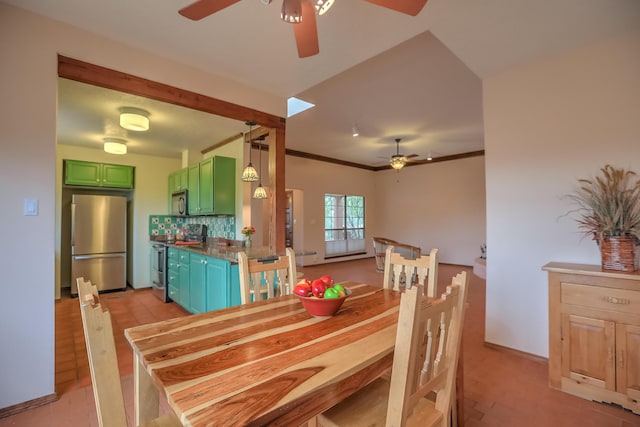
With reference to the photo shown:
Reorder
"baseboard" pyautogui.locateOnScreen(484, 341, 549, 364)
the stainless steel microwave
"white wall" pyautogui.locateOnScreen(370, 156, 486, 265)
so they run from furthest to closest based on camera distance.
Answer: "white wall" pyautogui.locateOnScreen(370, 156, 486, 265) → the stainless steel microwave → "baseboard" pyautogui.locateOnScreen(484, 341, 549, 364)

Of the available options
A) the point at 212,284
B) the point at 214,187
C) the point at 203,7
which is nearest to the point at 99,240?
the point at 214,187

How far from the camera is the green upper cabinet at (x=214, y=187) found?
13.4ft

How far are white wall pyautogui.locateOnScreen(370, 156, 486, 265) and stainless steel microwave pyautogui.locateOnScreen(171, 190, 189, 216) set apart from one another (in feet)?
19.0

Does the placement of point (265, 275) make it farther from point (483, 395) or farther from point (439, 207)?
point (439, 207)

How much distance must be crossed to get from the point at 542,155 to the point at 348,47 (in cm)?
183

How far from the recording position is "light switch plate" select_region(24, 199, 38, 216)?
1.89m

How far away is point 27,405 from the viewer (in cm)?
185

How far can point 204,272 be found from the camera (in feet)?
10.6

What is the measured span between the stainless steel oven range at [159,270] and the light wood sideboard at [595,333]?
445cm

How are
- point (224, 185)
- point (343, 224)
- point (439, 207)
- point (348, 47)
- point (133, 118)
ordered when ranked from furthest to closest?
point (343, 224)
point (439, 207)
point (224, 185)
point (133, 118)
point (348, 47)

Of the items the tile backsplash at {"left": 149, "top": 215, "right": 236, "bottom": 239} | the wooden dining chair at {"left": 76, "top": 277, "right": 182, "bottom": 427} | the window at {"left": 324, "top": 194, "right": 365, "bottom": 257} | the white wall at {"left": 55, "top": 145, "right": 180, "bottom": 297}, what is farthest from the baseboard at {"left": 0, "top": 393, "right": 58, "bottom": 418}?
the window at {"left": 324, "top": 194, "right": 365, "bottom": 257}

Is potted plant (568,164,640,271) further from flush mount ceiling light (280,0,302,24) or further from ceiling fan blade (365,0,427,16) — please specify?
flush mount ceiling light (280,0,302,24)

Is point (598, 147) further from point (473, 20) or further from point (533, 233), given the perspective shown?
point (473, 20)

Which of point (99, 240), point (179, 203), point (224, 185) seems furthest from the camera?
point (179, 203)
